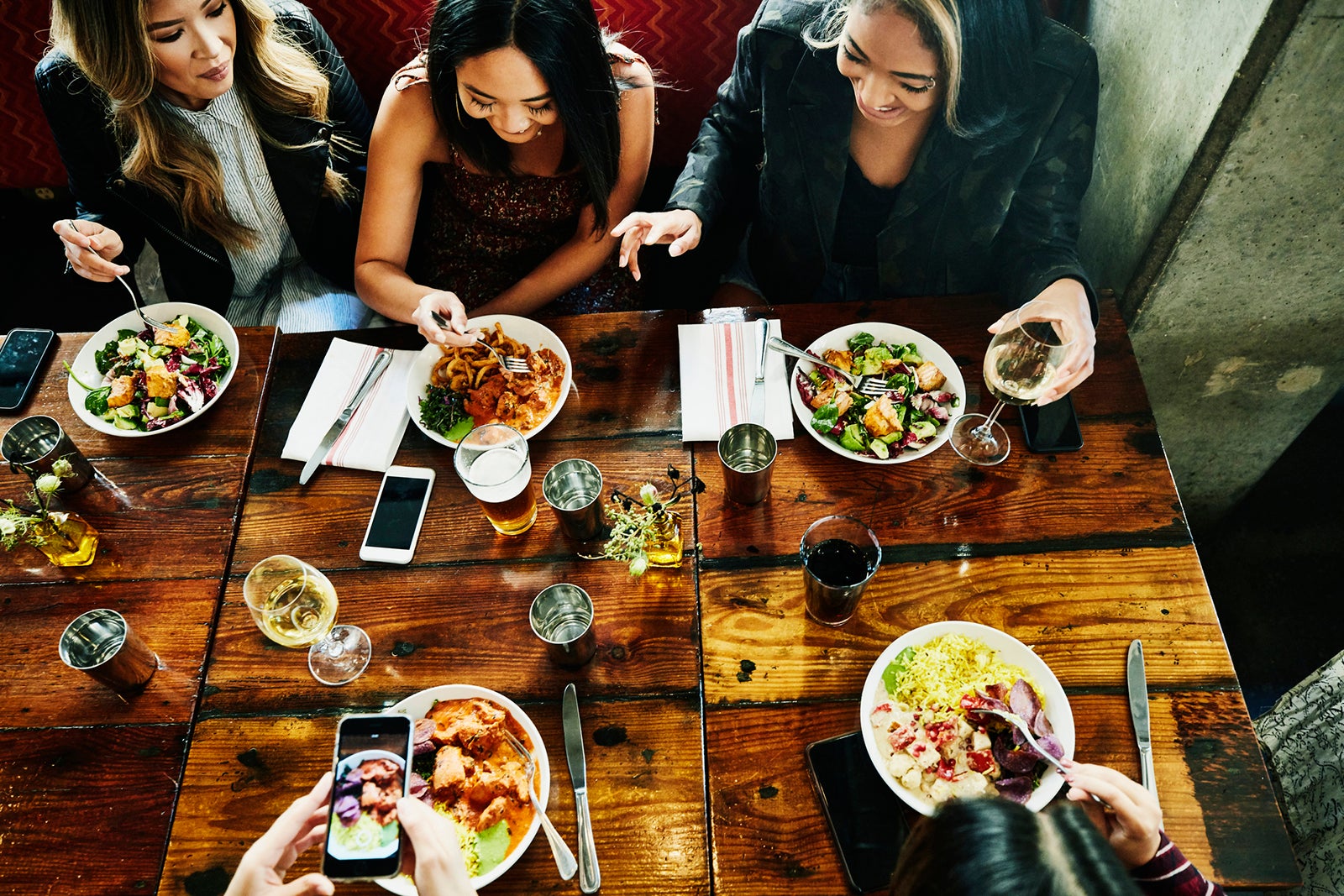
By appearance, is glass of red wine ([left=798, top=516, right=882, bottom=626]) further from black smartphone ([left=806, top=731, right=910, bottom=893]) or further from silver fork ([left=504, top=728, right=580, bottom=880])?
silver fork ([left=504, top=728, right=580, bottom=880])

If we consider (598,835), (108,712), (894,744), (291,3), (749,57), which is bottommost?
(108,712)

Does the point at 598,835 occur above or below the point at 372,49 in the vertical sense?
below

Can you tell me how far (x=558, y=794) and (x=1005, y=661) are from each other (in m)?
0.84

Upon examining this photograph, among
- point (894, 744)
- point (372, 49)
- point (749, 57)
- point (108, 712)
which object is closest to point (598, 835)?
point (894, 744)

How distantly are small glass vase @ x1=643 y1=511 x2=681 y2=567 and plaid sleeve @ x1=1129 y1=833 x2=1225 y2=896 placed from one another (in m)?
0.92

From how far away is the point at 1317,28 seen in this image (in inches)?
58.9

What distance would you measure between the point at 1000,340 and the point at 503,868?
1.34 m

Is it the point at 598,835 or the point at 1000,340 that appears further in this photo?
the point at 1000,340

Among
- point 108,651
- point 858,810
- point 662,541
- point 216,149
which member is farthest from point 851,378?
point 216,149

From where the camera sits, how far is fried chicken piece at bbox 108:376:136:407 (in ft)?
6.28

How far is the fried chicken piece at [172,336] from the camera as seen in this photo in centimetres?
201

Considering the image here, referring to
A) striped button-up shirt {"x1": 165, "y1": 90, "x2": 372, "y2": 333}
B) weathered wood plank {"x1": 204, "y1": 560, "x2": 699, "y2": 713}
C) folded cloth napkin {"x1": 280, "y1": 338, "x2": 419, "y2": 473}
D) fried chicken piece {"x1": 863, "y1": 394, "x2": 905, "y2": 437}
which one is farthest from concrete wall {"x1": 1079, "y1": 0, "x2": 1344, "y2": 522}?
striped button-up shirt {"x1": 165, "y1": 90, "x2": 372, "y2": 333}

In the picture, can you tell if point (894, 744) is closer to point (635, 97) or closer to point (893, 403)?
point (893, 403)

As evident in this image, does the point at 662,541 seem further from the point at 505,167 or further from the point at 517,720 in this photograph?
the point at 505,167
